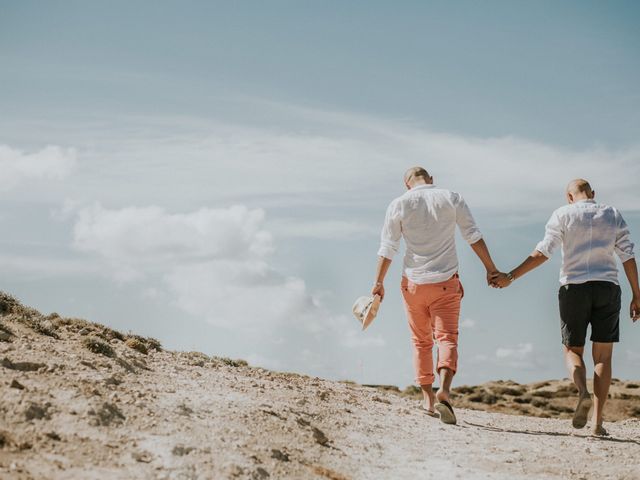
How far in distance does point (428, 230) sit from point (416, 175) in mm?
810

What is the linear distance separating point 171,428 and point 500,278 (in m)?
4.82

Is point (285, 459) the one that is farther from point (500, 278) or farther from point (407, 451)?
point (500, 278)

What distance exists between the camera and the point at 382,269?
911 cm

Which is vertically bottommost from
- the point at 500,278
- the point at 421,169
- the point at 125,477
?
the point at 125,477

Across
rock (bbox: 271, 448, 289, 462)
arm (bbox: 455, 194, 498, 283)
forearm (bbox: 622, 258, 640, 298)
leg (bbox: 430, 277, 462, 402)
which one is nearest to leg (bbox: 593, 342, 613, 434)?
forearm (bbox: 622, 258, 640, 298)

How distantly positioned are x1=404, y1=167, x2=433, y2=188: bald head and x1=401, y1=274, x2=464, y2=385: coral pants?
124 centimetres

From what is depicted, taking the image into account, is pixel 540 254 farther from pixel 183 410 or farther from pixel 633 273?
pixel 183 410

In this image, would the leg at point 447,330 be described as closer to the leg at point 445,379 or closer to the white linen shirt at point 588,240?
the leg at point 445,379

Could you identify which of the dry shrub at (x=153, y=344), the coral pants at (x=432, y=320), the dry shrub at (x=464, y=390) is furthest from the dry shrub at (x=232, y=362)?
the dry shrub at (x=464, y=390)

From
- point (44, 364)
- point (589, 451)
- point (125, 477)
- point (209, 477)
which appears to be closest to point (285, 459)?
point (209, 477)

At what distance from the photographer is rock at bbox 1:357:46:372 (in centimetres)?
747

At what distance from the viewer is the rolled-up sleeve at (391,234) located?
908 cm

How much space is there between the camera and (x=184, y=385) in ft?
27.8

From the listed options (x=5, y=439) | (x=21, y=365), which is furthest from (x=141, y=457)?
(x=21, y=365)
